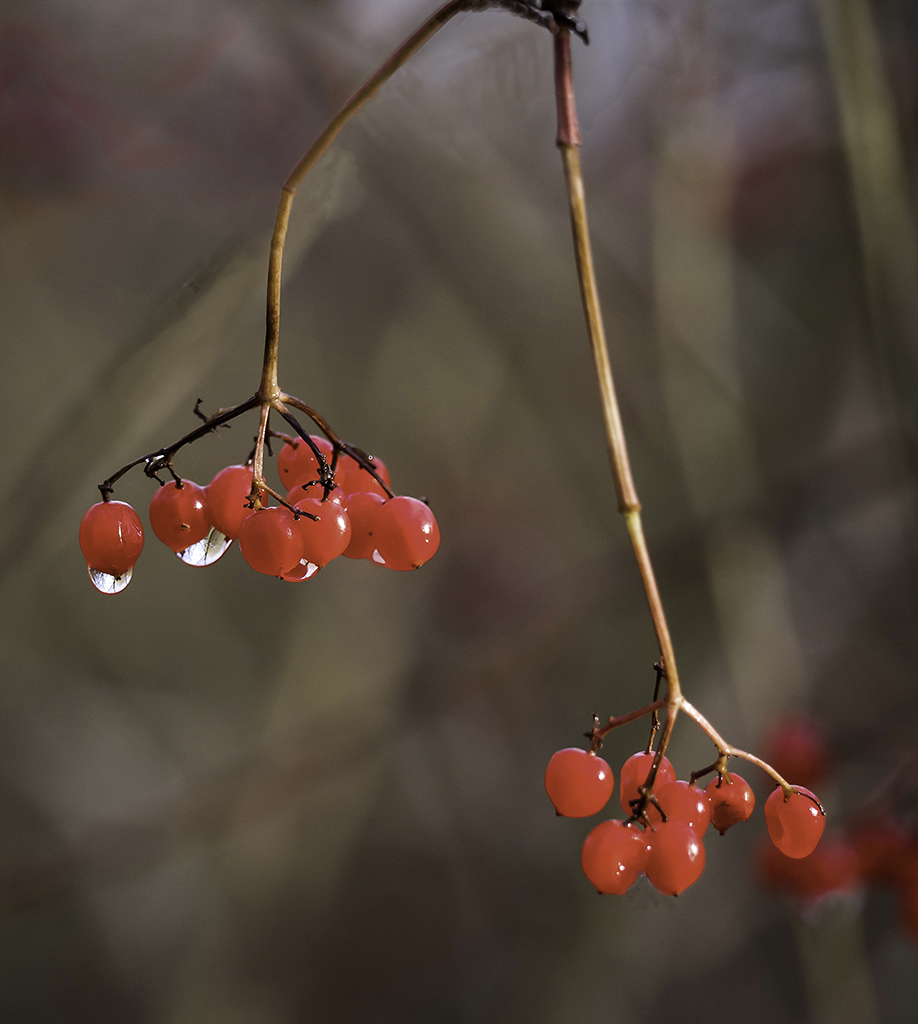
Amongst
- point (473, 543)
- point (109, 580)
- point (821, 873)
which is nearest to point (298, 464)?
point (109, 580)

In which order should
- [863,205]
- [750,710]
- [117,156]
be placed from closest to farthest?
1. [863,205]
2. [117,156]
3. [750,710]

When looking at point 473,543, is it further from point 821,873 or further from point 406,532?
point 406,532

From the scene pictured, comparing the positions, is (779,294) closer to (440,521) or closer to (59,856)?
(440,521)

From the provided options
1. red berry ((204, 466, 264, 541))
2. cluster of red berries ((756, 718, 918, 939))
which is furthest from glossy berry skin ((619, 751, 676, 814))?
cluster of red berries ((756, 718, 918, 939))

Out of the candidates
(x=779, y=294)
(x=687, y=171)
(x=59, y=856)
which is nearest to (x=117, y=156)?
(x=687, y=171)

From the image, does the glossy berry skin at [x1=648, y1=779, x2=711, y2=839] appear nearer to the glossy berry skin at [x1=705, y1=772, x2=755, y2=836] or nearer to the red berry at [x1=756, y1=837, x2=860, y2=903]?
the glossy berry skin at [x1=705, y1=772, x2=755, y2=836]

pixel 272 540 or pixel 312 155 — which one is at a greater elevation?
pixel 312 155
